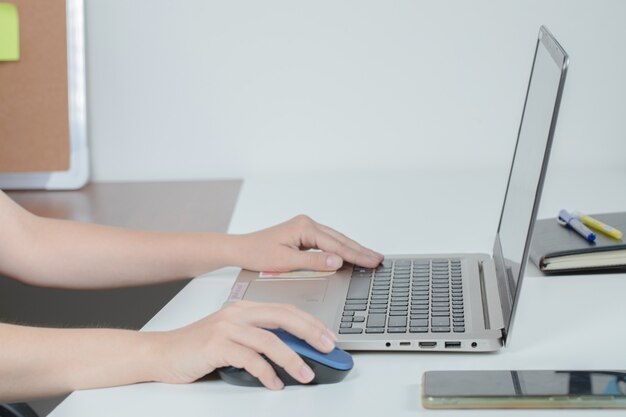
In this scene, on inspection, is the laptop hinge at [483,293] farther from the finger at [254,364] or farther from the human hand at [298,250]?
the finger at [254,364]

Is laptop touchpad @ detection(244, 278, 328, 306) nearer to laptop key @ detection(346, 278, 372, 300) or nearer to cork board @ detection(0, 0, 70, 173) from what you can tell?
laptop key @ detection(346, 278, 372, 300)

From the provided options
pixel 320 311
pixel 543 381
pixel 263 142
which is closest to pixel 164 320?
pixel 320 311

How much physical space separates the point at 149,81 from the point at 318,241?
0.68 m

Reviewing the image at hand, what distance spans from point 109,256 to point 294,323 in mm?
437

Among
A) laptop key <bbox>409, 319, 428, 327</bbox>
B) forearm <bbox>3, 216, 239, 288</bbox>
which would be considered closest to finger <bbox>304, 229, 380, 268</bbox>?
forearm <bbox>3, 216, 239, 288</bbox>

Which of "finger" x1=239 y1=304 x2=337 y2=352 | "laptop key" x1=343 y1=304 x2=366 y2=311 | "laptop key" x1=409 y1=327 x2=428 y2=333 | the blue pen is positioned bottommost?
"laptop key" x1=343 y1=304 x2=366 y2=311

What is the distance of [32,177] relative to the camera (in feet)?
5.84

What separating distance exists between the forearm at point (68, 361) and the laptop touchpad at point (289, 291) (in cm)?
21

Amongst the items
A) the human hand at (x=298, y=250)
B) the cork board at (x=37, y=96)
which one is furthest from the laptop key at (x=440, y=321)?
the cork board at (x=37, y=96)

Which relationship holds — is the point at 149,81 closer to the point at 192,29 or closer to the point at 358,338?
the point at 192,29

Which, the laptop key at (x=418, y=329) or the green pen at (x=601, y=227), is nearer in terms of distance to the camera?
the laptop key at (x=418, y=329)

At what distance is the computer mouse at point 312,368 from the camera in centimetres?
91

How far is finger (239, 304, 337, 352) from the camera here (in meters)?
0.91

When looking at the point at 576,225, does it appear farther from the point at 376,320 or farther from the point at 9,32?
the point at 9,32
